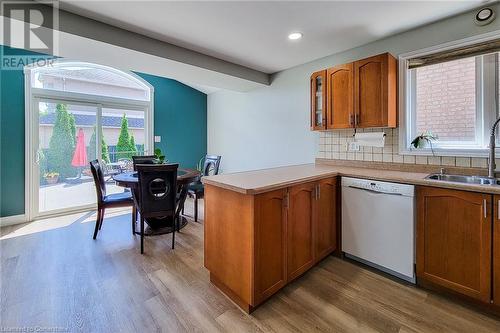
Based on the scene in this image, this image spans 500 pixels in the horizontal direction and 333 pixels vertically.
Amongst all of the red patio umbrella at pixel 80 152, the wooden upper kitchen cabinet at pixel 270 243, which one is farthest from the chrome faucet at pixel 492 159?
the red patio umbrella at pixel 80 152

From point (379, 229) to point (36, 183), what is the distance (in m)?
4.72

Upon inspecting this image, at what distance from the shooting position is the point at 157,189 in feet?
9.18

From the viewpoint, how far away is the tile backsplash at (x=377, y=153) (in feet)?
7.10

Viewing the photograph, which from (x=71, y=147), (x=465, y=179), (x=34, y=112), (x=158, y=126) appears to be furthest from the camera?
(x=158, y=126)

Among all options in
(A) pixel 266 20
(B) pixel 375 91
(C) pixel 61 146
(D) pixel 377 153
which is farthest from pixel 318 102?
(C) pixel 61 146

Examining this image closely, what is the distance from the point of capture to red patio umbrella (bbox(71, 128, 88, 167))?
4.01 metres

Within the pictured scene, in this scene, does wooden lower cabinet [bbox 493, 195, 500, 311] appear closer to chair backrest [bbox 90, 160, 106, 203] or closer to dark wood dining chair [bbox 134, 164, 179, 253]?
dark wood dining chair [bbox 134, 164, 179, 253]

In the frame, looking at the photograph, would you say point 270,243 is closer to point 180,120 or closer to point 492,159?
point 492,159

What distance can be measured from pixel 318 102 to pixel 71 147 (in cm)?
406

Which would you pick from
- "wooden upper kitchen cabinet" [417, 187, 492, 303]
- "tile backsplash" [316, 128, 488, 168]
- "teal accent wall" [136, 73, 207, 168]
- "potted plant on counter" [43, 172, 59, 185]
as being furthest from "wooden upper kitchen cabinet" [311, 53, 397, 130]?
"potted plant on counter" [43, 172, 59, 185]

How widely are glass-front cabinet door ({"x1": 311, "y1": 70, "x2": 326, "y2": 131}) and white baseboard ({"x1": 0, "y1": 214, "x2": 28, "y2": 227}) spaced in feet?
14.5

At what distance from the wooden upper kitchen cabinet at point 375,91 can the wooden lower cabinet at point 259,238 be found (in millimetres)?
942

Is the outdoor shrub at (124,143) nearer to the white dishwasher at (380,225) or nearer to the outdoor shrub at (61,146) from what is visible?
the outdoor shrub at (61,146)

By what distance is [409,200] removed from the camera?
190 cm
